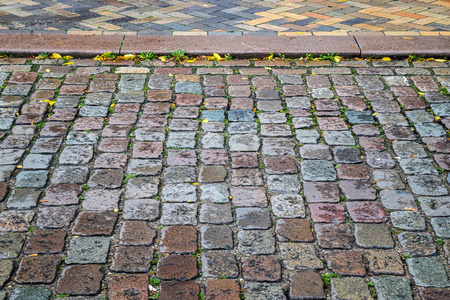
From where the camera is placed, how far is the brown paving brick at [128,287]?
2.15m

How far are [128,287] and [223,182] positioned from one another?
0.91 metres

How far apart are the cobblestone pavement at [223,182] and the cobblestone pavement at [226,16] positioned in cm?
98

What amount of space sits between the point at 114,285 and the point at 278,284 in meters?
0.69

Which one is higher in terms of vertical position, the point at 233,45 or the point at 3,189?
the point at 233,45

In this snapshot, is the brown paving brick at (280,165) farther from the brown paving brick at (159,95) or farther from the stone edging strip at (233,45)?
the stone edging strip at (233,45)

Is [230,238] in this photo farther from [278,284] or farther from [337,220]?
[337,220]

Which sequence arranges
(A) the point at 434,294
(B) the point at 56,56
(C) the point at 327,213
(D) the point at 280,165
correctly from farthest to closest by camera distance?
(B) the point at 56,56 → (D) the point at 280,165 → (C) the point at 327,213 → (A) the point at 434,294

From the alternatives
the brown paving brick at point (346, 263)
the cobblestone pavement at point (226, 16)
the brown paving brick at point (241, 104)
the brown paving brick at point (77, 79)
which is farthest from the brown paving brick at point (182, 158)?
the cobblestone pavement at point (226, 16)

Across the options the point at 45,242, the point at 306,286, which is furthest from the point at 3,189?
the point at 306,286

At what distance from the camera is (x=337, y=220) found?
8.57 ft

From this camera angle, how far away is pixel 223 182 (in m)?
2.91

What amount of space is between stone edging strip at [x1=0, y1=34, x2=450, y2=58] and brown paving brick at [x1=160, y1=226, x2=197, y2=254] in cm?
242

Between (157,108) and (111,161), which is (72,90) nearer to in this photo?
(157,108)

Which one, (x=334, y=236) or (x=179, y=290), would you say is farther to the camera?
(x=334, y=236)
